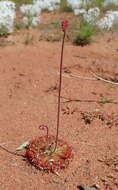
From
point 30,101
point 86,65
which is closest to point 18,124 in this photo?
point 30,101

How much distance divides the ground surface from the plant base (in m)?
0.06

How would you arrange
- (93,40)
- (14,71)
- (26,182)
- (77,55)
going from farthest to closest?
(93,40) < (77,55) < (14,71) < (26,182)

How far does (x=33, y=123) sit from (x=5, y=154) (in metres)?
0.58

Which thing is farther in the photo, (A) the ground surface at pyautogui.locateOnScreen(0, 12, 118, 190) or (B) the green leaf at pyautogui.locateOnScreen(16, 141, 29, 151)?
(B) the green leaf at pyautogui.locateOnScreen(16, 141, 29, 151)

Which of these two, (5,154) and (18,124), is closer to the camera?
(5,154)

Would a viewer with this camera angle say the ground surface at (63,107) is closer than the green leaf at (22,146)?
Yes

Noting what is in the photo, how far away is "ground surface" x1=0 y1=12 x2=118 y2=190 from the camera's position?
3654 millimetres

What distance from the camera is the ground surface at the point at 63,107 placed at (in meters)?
3.65

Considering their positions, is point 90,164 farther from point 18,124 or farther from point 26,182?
point 18,124

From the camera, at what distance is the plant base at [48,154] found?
3695mm

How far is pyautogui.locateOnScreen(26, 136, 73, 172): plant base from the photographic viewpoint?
12.1 ft

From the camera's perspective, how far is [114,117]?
4527 millimetres

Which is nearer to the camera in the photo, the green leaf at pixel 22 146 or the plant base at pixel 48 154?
the plant base at pixel 48 154

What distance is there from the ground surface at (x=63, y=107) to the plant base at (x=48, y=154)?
0.06 m
